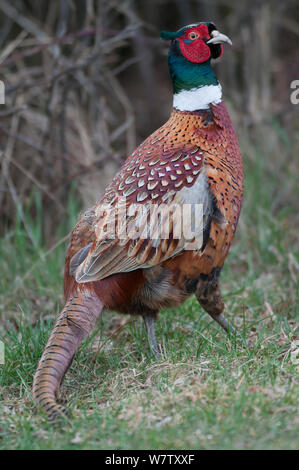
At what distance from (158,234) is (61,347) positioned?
2.54ft

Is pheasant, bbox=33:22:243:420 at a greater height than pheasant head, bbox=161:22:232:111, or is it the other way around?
pheasant head, bbox=161:22:232:111

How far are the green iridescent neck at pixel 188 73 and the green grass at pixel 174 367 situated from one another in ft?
4.66

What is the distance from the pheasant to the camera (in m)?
3.22

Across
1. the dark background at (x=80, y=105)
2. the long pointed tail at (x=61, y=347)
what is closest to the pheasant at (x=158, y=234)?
the long pointed tail at (x=61, y=347)

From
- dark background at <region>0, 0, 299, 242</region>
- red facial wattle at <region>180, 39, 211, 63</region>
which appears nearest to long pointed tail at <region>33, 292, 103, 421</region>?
red facial wattle at <region>180, 39, 211, 63</region>

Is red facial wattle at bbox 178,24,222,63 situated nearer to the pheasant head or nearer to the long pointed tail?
the pheasant head

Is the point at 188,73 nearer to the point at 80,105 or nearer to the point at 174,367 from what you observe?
the point at 174,367

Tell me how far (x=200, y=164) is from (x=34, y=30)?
138 inches

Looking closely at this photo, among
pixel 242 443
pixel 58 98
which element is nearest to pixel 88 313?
pixel 242 443

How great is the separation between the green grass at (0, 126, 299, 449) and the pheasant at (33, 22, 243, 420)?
307 millimetres

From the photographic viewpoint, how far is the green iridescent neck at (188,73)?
3.58 m

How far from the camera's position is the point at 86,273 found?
3164mm

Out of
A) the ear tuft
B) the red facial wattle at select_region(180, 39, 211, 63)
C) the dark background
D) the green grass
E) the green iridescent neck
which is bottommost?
the green grass
